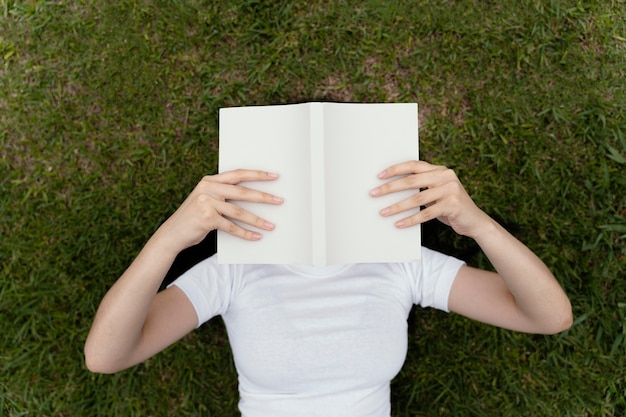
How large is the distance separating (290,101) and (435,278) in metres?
0.95

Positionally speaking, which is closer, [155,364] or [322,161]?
[322,161]

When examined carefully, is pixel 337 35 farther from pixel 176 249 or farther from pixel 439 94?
pixel 176 249

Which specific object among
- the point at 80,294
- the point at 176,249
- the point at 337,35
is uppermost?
the point at 337,35

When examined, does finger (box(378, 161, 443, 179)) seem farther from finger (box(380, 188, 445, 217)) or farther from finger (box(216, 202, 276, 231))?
finger (box(216, 202, 276, 231))

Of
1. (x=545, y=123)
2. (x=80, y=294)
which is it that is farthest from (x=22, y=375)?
(x=545, y=123)

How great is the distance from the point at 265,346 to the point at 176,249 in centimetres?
43

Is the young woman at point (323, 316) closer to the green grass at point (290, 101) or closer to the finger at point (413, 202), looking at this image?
the finger at point (413, 202)

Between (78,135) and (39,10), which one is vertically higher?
(39,10)

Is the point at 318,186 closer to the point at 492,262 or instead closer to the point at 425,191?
the point at 425,191

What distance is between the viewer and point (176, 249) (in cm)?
127

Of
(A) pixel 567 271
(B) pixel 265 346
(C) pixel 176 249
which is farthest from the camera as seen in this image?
(A) pixel 567 271

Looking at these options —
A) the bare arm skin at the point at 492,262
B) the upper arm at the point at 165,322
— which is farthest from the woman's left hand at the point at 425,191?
the upper arm at the point at 165,322

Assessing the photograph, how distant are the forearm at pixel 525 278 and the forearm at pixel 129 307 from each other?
83 centimetres

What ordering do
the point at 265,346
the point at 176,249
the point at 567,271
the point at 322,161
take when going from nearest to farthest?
the point at 322,161, the point at 176,249, the point at 265,346, the point at 567,271
